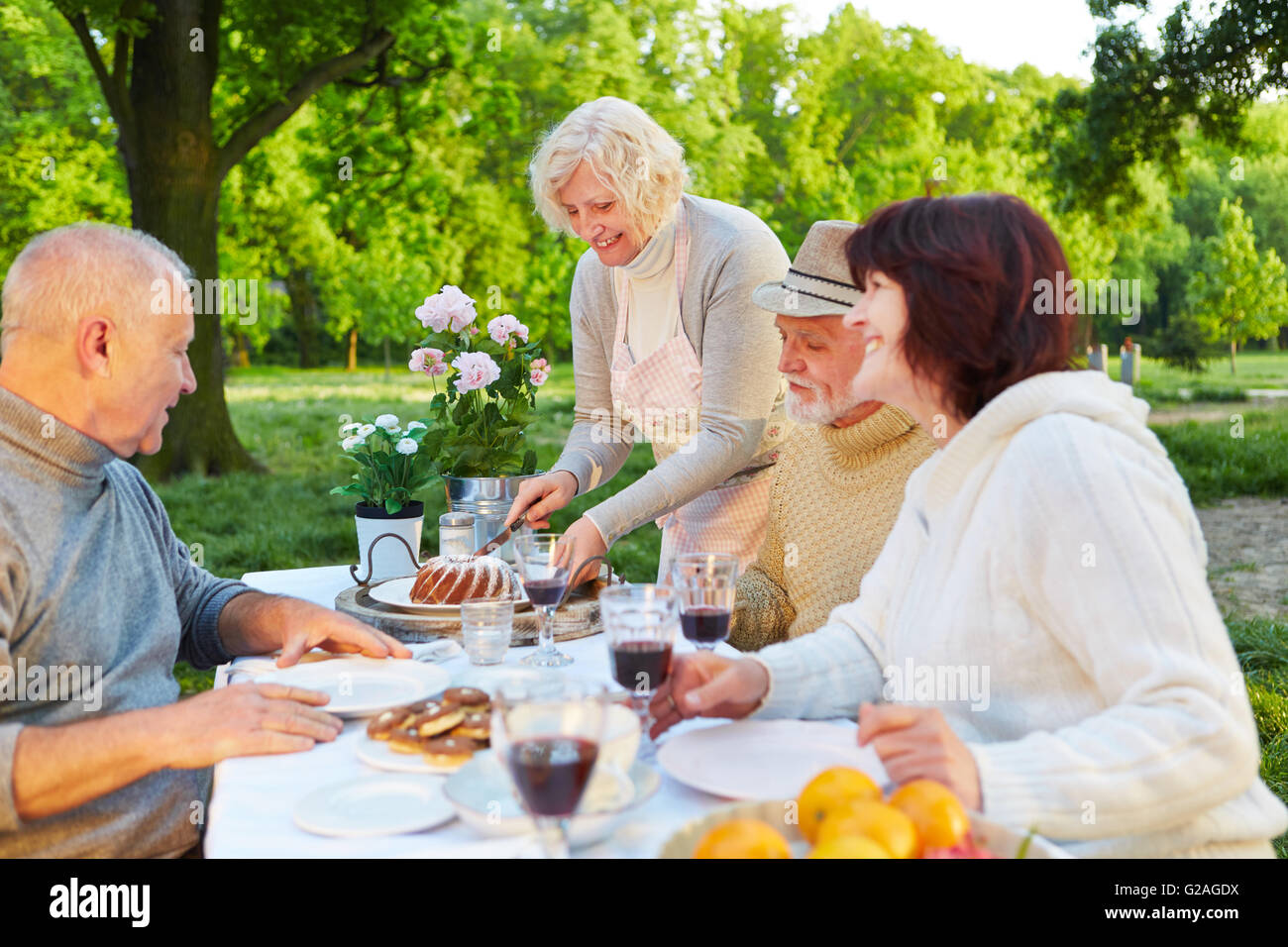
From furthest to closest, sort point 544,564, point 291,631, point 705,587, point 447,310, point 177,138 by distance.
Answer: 1. point 177,138
2. point 447,310
3. point 291,631
4. point 544,564
5. point 705,587

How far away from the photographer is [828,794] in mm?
1418

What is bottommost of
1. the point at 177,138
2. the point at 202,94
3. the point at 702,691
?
the point at 702,691

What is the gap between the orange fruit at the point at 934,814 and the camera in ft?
4.22

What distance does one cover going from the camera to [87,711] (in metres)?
2.12

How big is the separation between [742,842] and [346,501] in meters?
10.2

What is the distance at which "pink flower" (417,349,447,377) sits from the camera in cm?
354

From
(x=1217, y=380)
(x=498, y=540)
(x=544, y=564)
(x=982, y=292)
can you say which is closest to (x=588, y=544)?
(x=498, y=540)

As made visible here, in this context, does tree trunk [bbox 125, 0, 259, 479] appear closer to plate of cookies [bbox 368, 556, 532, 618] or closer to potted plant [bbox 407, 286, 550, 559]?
potted plant [bbox 407, 286, 550, 559]

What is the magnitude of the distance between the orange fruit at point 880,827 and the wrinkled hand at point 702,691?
1.97ft

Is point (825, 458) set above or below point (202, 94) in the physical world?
below

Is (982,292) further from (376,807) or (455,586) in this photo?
(455,586)

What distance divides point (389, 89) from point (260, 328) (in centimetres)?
2202

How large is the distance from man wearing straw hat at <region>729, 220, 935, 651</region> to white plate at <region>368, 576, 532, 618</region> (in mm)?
745
